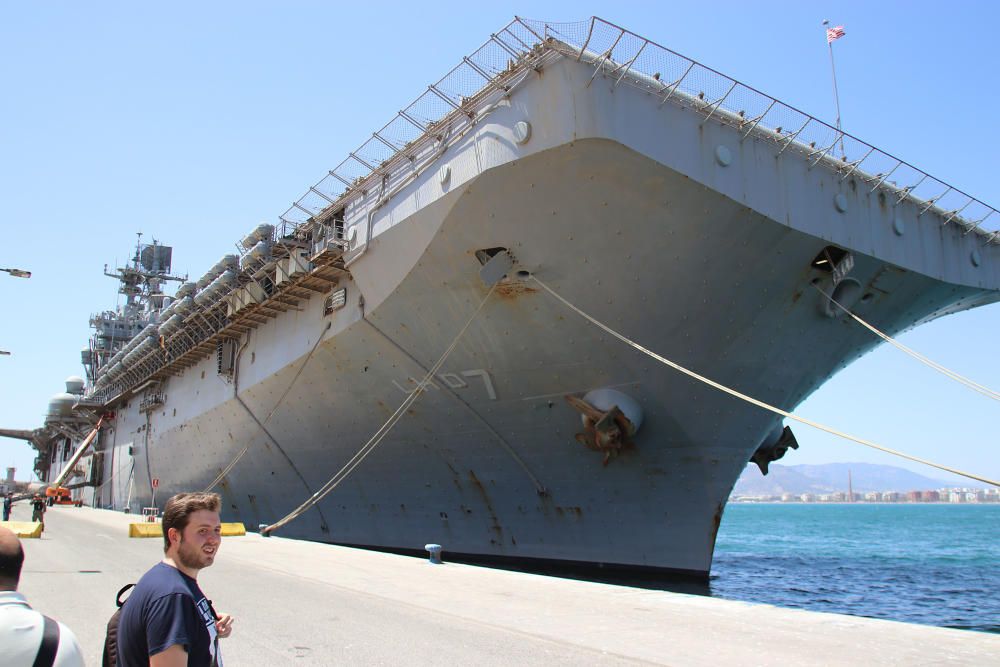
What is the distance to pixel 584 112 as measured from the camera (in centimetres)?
866

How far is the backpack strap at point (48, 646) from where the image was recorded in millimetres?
1618

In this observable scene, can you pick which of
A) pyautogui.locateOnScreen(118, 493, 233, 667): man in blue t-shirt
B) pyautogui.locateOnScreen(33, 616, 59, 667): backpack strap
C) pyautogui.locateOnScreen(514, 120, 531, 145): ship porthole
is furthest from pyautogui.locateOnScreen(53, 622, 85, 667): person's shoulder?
pyautogui.locateOnScreen(514, 120, 531, 145): ship porthole

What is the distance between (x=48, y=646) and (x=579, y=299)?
30.2ft

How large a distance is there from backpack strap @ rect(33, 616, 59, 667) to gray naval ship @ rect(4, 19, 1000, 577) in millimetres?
7787

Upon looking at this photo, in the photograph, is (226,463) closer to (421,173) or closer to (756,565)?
(421,173)

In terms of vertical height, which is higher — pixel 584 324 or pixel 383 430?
pixel 584 324

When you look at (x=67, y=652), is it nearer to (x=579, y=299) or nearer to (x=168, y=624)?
(x=168, y=624)

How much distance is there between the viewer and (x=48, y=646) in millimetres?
1647

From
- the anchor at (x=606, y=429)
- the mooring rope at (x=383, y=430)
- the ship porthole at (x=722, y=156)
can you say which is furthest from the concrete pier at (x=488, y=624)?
the ship porthole at (x=722, y=156)

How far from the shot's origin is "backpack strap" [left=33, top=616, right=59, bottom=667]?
162cm

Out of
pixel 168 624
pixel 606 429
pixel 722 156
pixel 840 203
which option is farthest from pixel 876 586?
pixel 168 624

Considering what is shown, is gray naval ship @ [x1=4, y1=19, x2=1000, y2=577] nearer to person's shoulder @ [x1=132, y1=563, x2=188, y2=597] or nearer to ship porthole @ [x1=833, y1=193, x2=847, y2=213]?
ship porthole @ [x1=833, y1=193, x2=847, y2=213]

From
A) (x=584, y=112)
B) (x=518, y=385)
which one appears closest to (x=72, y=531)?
(x=518, y=385)

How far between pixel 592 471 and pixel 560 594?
4967mm
